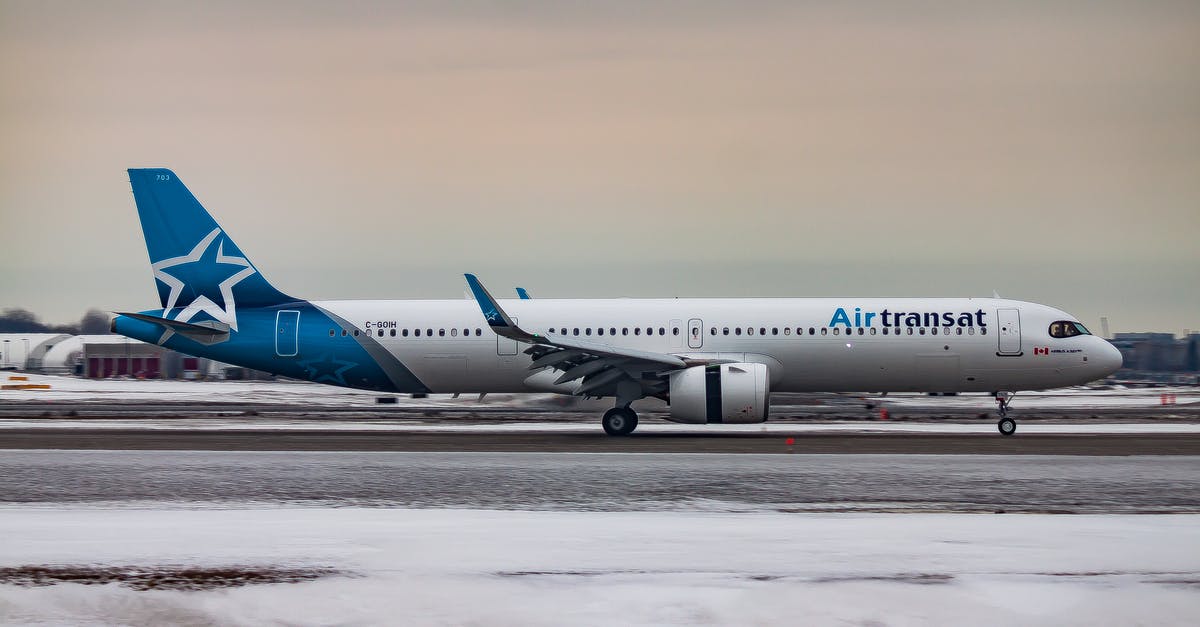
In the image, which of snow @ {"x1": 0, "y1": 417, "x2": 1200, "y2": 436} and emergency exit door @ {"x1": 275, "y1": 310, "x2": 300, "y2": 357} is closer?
snow @ {"x1": 0, "y1": 417, "x2": 1200, "y2": 436}

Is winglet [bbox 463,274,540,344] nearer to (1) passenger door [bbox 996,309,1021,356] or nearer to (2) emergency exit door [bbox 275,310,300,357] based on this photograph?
(2) emergency exit door [bbox 275,310,300,357]

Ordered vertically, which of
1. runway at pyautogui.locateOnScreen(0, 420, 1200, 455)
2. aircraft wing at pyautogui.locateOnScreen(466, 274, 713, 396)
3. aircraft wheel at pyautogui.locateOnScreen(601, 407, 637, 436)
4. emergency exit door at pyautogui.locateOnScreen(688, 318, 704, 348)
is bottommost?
runway at pyautogui.locateOnScreen(0, 420, 1200, 455)

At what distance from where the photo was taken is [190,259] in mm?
29875

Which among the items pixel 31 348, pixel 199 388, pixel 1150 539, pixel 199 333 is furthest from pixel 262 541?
pixel 31 348

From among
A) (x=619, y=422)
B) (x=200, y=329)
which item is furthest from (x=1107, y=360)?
(x=200, y=329)

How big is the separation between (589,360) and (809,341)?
5563 mm

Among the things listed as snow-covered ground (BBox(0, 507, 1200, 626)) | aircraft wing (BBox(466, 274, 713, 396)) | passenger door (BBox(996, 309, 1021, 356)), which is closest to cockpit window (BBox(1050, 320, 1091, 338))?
passenger door (BBox(996, 309, 1021, 356))

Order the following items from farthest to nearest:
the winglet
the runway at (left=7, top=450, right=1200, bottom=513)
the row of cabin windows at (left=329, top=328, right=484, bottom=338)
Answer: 1. the row of cabin windows at (left=329, top=328, right=484, bottom=338)
2. the winglet
3. the runway at (left=7, top=450, right=1200, bottom=513)

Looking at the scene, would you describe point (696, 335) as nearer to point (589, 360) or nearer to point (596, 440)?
point (589, 360)

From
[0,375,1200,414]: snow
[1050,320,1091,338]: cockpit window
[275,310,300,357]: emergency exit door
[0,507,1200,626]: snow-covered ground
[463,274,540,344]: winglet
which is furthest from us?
[0,375,1200,414]: snow

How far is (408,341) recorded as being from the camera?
28.9m

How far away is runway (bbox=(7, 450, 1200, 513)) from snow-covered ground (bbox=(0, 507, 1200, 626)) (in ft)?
3.41

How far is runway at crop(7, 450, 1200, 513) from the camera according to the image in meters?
14.6

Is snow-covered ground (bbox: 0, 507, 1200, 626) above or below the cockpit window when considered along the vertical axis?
below
